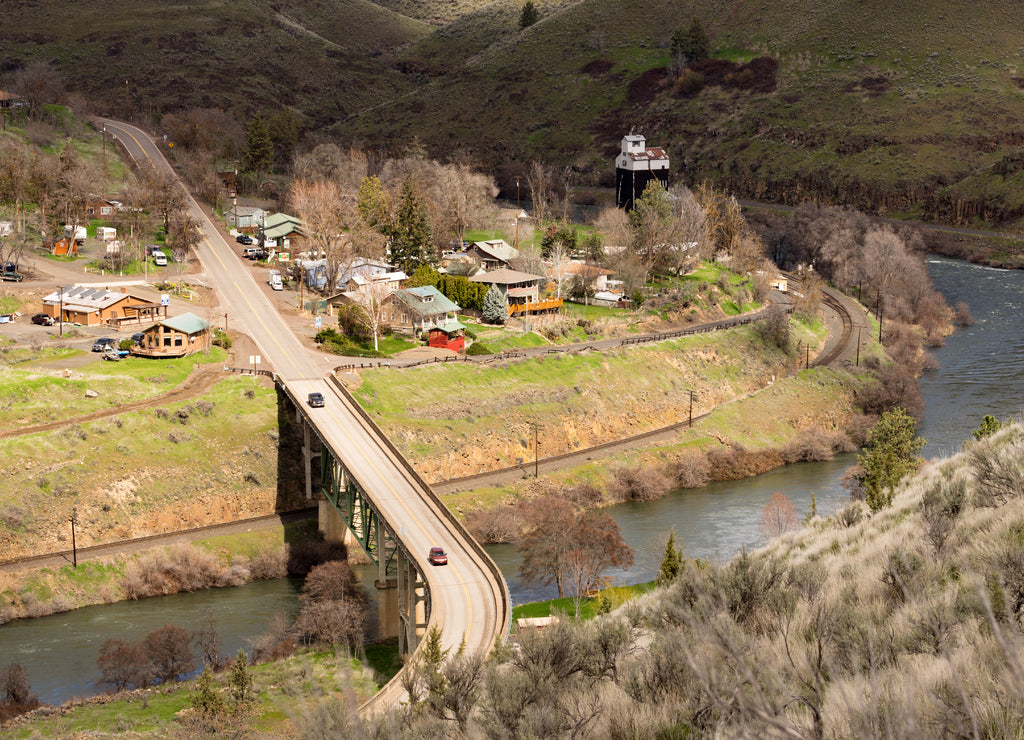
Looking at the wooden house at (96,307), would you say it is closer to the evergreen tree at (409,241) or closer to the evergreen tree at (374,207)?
the evergreen tree at (409,241)

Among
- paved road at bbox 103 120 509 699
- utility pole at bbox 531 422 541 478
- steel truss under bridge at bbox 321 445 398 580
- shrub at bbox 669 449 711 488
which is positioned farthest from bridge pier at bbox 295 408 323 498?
shrub at bbox 669 449 711 488

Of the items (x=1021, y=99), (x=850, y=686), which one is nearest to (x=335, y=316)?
(x=850, y=686)

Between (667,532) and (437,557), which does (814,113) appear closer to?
(667,532)

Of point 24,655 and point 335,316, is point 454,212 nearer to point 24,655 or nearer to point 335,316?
point 335,316

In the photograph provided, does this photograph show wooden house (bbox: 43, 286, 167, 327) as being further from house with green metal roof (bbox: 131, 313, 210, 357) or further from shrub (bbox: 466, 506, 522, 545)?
shrub (bbox: 466, 506, 522, 545)

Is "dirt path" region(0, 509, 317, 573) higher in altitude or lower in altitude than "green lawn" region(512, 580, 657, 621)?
lower

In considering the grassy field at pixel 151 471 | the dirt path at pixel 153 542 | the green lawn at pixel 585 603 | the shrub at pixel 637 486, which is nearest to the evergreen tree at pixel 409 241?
the grassy field at pixel 151 471
